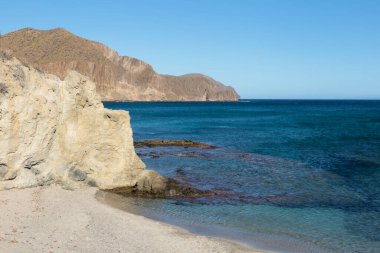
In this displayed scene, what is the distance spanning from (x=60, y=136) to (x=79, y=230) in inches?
337

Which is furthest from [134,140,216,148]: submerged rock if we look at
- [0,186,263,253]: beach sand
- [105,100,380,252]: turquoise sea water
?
[0,186,263,253]: beach sand

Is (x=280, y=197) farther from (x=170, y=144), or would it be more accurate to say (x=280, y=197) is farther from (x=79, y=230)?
(x=170, y=144)

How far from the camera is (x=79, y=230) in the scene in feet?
56.2

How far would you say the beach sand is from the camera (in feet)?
49.4

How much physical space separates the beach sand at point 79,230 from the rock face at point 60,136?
1874 millimetres

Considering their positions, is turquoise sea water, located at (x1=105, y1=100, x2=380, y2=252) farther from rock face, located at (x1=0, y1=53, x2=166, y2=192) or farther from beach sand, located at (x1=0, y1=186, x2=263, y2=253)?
rock face, located at (x1=0, y1=53, x2=166, y2=192)

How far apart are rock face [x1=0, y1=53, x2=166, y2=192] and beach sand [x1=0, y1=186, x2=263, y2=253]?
73.8 inches

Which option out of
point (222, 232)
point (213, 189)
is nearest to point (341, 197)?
point (213, 189)

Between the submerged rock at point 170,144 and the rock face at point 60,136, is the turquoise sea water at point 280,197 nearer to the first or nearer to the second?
the submerged rock at point 170,144

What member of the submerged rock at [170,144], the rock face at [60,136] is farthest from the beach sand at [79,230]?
the submerged rock at [170,144]

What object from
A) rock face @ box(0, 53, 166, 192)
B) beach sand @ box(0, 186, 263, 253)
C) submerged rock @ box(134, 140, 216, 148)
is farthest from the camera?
submerged rock @ box(134, 140, 216, 148)

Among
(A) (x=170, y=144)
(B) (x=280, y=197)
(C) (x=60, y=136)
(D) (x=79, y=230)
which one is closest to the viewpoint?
(D) (x=79, y=230)

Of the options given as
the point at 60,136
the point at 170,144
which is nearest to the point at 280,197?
the point at 60,136

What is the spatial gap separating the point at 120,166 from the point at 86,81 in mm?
5872
